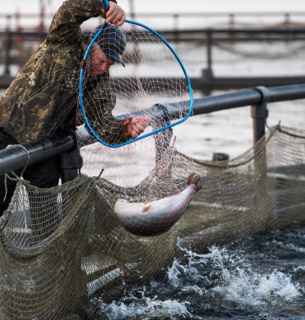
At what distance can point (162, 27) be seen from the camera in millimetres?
A: 28312

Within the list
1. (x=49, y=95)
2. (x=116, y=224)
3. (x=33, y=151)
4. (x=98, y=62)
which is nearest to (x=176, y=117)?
(x=116, y=224)

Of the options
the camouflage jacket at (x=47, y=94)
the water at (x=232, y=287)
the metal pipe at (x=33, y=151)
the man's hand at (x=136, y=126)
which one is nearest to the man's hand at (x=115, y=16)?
the camouflage jacket at (x=47, y=94)

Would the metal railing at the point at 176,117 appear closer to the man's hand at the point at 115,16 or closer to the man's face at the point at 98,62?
the man's face at the point at 98,62

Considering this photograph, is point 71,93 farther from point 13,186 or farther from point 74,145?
point 13,186

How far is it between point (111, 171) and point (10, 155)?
1630 millimetres

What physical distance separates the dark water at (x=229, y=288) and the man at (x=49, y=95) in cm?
108

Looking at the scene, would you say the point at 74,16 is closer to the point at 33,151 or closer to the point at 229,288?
the point at 33,151

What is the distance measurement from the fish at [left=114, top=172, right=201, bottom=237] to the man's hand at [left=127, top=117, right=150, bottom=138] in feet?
1.41

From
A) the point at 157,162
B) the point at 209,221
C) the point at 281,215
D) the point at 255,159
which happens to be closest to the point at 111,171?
the point at 157,162

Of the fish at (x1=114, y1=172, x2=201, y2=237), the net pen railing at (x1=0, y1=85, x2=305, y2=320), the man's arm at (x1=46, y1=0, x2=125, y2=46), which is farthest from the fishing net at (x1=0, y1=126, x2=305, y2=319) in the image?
the man's arm at (x1=46, y1=0, x2=125, y2=46)

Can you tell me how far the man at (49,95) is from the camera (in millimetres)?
4707

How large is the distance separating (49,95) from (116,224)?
0.95 meters

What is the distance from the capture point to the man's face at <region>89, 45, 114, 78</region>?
468 centimetres

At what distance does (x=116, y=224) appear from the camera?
202 inches
